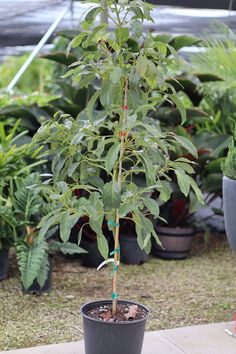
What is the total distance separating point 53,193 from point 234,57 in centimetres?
328

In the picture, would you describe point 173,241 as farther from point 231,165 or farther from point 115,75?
point 115,75

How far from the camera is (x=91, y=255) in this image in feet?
18.4

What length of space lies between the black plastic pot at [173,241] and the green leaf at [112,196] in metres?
2.81

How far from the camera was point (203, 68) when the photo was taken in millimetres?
6672

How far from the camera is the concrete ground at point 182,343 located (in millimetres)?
3852

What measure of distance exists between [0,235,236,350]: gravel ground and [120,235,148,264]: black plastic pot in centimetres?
7

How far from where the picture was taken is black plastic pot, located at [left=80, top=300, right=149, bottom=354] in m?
3.38

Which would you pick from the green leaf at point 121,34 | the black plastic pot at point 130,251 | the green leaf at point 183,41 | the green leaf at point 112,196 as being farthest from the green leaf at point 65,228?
the green leaf at point 183,41

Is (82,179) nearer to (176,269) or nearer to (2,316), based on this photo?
(2,316)

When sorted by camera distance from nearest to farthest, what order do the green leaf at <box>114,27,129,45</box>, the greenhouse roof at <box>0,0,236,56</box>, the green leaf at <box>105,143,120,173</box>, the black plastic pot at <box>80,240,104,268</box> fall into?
the green leaf at <box>105,143,120,173</box>
the green leaf at <box>114,27,129,45</box>
the black plastic pot at <box>80,240,104,268</box>
the greenhouse roof at <box>0,0,236,56</box>

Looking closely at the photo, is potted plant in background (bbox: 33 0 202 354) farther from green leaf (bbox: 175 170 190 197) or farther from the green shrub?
the green shrub

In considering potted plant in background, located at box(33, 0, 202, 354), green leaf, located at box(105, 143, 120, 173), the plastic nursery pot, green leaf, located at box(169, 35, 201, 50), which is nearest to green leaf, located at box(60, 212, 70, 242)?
potted plant in background, located at box(33, 0, 202, 354)

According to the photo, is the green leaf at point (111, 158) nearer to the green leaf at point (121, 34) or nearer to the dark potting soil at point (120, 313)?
the green leaf at point (121, 34)

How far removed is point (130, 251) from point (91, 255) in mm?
333
